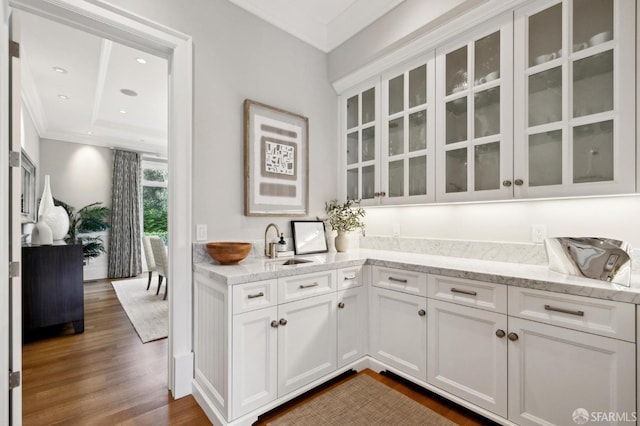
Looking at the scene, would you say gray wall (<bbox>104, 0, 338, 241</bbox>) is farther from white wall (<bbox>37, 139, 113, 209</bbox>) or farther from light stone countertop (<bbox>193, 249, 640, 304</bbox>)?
white wall (<bbox>37, 139, 113, 209</bbox>)

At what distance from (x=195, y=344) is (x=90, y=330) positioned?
213 centimetres

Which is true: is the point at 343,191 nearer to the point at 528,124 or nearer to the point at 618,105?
the point at 528,124

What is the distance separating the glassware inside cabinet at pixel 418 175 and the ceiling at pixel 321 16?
1270 millimetres

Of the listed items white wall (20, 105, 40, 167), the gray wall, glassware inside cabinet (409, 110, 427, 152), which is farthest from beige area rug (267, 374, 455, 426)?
white wall (20, 105, 40, 167)

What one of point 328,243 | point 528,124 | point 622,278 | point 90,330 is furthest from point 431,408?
point 90,330

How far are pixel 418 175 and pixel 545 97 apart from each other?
0.93m

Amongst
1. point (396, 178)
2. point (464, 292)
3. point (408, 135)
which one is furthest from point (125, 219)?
point (464, 292)

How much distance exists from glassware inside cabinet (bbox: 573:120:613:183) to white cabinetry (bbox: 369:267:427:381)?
1077 mm

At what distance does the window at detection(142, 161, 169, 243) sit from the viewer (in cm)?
677

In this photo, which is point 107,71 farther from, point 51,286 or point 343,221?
point 343,221

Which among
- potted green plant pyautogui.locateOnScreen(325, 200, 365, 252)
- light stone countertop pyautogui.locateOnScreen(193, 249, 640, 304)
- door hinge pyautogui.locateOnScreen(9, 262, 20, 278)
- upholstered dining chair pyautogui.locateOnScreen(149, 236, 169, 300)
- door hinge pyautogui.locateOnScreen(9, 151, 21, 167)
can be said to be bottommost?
upholstered dining chair pyautogui.locateOnScreen(149, 236, 169, 300)

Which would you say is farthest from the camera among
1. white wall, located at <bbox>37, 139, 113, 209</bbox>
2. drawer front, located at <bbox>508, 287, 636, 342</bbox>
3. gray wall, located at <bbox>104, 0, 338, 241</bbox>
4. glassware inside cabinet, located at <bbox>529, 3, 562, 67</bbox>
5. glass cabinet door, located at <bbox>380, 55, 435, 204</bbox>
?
white wall, located at <bbox>37, 139, 113, 209</bbox>

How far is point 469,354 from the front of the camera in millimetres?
1757

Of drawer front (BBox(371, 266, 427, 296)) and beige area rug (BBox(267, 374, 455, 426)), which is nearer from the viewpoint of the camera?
beige area rug (BBox(267, 374, 455, 426))
